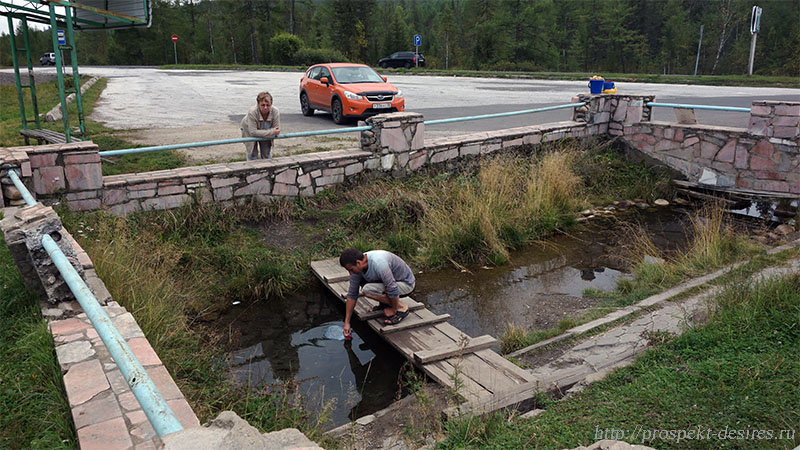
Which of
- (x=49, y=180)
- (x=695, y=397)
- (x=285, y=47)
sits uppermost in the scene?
(x=285, y=47)

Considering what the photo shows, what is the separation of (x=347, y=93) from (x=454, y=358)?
395 inches

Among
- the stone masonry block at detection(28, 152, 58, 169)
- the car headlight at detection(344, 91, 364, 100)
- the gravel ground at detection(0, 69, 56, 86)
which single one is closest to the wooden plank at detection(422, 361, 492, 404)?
the stone masonry block at detection(28, 152, 58, 169)

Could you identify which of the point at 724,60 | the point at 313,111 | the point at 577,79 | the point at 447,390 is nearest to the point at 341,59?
the point at 577,79

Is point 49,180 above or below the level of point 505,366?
above

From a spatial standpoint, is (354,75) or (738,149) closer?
(738,149)

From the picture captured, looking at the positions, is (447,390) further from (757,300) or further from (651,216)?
(651,216)

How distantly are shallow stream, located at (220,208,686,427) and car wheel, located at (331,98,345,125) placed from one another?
283 inches

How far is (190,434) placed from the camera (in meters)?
2.37

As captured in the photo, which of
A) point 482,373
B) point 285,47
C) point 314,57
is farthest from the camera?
point 285,47

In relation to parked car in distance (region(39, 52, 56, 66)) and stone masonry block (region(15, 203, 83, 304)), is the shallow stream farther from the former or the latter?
parked car in distance (region(39, 52, 56, 66))

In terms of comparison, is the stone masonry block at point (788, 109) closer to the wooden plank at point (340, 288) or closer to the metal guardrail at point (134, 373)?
the wooden plank at point (340, 288)

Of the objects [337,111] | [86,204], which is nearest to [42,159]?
[86,204]

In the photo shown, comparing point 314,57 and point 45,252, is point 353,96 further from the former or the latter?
point 314,57

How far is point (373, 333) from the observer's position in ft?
22.1
